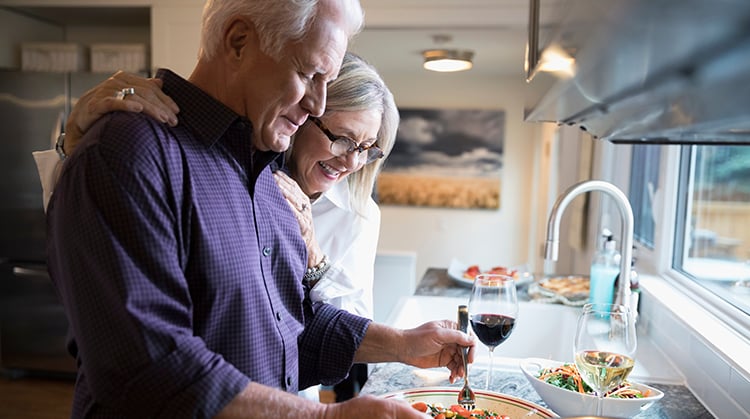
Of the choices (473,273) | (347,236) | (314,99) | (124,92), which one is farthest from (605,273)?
(124,92)

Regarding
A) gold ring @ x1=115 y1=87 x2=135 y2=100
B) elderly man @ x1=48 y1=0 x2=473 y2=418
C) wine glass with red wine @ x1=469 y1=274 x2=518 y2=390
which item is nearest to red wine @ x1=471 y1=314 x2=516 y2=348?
wine glass with red wine @ x1=469 y1=274 x2=518 y2=390

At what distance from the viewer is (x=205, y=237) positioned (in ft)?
2.78

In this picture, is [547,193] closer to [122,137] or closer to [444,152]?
[444,152]

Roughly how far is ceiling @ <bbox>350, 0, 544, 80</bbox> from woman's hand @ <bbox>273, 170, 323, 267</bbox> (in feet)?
5.83

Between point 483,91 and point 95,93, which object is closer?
point 95,93

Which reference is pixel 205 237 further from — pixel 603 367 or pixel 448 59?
pixel 448 59

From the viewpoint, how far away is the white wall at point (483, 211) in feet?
18.1

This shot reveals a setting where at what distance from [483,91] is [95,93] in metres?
4.87

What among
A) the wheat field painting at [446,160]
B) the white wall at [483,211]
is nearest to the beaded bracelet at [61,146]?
the wheat field painting at [446,160]

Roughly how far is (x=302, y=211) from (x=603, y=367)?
0.70 m

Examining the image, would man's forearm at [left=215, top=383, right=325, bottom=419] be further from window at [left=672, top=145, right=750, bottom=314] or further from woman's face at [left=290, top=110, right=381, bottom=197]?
window at [left=672, top=145, right=750, bottom=314]

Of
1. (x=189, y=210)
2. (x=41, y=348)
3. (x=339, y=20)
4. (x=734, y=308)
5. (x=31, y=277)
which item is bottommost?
(x=41, y=348)

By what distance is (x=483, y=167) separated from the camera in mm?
5578

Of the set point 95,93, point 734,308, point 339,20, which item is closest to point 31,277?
point 95,93
